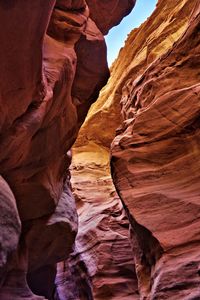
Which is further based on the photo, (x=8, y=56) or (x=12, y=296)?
(x=12, y=296)

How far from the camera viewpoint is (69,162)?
→ 12.1 m

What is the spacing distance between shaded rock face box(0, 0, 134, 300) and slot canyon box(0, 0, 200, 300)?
0.09 feet

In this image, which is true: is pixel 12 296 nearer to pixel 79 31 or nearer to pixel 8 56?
pixel 8 56

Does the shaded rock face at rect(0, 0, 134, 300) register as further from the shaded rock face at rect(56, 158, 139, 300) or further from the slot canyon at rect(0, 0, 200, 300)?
the shaded rock face at rect(56, 158, 139, 300)

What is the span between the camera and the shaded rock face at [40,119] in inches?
237

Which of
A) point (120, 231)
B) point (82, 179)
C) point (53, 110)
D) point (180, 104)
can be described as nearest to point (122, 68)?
point (82, 179)

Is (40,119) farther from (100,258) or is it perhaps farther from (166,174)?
(100,258)

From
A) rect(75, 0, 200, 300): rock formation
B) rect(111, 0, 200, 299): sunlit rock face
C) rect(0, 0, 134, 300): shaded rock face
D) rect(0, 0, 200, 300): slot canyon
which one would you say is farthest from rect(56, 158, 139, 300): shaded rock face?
rect(111, 0, 200, 299): sunlit rock face

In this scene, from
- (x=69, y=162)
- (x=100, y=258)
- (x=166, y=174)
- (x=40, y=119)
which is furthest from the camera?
(x=100, y=258)

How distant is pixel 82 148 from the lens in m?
26.7

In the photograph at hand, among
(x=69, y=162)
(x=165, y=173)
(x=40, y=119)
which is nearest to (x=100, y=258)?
(x=69, y=162)

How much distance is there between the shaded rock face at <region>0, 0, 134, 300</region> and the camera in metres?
6.02

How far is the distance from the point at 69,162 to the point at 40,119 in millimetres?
4173

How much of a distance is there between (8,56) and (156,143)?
6009mm
